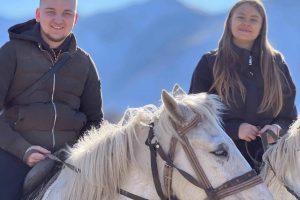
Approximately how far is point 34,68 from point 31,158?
547mm

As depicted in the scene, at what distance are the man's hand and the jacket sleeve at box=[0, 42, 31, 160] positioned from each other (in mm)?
34

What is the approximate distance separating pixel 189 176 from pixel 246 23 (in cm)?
193

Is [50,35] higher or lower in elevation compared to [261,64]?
higher

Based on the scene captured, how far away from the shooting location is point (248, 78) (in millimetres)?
4109

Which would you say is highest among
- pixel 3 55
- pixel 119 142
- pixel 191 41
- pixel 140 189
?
pixel 3 55

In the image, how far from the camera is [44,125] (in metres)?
3.23

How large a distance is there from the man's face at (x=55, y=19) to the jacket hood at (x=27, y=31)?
0.18ft

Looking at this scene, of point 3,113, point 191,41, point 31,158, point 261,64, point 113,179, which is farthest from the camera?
point 191,41

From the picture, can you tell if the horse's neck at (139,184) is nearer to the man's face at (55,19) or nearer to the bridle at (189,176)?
the bridle at (189,176)

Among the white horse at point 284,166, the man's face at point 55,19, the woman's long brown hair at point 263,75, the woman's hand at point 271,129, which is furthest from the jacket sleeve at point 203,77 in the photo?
the man's face at point 55,19

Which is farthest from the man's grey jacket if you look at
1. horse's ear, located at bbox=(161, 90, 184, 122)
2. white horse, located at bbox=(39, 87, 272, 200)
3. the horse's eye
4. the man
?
the horse's eye

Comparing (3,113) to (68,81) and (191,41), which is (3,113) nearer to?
(68,81)

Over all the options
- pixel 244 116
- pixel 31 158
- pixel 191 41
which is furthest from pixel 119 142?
pixel 191 41

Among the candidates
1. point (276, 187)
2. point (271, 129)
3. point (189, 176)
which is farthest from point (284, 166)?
point (189, 176)
